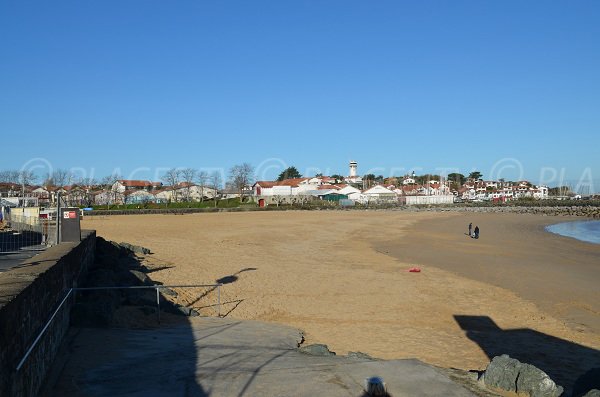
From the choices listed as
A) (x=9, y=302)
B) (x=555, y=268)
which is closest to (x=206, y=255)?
(x=555, y=268)

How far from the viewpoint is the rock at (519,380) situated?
21.9 feet

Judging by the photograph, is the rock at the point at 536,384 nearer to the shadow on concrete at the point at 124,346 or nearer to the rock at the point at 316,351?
the rock at the point at 316,351

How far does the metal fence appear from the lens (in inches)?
682

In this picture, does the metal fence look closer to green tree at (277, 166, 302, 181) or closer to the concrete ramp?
the concrete ramp

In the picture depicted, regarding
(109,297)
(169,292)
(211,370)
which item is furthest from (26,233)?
(211,370)

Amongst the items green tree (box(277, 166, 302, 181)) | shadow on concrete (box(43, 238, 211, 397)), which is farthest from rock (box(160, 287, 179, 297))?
green tree (box(277, 166, 302, 181))

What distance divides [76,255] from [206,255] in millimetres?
13253

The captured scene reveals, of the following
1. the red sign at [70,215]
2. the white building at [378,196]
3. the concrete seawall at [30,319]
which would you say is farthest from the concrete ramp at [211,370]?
the white building at [378,196]

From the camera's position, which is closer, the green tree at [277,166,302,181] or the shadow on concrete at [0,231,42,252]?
the shadow on concrete at [0,231,42,252]

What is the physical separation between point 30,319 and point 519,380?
652cm

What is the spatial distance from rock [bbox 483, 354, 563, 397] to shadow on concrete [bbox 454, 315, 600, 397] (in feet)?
7.39

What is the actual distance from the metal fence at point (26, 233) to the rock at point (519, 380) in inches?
556

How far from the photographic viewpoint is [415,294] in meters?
16.8

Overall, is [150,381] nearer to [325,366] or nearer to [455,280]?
[325,366]
